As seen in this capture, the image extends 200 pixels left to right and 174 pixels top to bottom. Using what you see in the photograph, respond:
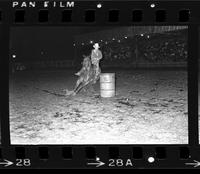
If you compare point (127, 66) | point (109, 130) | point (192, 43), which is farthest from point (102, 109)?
point (192, 43)

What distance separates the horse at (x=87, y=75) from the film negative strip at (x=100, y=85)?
11 millimetres

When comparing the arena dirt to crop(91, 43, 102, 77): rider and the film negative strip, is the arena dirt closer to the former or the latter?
the film negative strip

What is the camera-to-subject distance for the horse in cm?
450

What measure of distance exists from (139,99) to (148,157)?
24.4 inches

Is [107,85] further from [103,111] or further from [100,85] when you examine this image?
[103,111]

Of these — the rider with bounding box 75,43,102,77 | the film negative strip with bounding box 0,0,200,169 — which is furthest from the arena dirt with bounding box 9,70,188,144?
the rider with bounding box 75,43,102,77

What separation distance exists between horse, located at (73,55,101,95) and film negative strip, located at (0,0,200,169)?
0.4 inches

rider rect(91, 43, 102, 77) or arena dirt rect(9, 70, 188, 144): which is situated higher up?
rider rect(91, 43, 102, 77)

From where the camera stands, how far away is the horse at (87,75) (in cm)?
450

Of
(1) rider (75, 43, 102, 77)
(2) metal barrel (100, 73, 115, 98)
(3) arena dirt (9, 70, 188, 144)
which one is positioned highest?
(1) rider (75, 43, 102, 77)

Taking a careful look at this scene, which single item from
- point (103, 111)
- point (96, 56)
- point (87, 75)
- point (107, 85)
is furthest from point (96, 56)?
point (103, 111)

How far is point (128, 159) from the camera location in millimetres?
4477

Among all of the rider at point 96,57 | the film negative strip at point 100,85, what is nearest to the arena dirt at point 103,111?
the film negative strip at point 100,85

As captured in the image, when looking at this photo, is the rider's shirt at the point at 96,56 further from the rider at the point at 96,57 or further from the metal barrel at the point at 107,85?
the metal barrel at the point at 107,85
